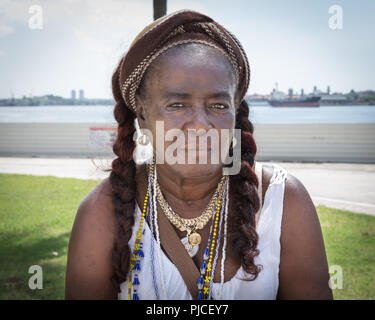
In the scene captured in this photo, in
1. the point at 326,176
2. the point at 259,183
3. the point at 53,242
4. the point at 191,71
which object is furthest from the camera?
the point at 326,176

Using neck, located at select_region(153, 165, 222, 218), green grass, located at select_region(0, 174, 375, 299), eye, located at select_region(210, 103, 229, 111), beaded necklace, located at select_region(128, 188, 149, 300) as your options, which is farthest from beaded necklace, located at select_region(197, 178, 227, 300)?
green grass, located at select_region(0, 174, 375, 299)

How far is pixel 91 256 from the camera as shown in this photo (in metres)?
2.04

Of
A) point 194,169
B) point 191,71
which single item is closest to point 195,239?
point 194,169

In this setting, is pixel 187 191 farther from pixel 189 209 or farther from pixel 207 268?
pixel 207 268

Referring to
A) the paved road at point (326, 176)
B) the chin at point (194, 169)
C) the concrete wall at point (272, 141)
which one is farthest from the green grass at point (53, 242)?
the concrete wall at point (272, 141)

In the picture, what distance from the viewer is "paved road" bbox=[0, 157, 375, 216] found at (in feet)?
26.1

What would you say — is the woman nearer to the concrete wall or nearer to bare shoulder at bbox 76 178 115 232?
bare shoulder at bbox 76 178 115 232

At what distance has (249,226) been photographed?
2.08 meters

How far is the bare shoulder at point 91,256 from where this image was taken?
6.62 feet

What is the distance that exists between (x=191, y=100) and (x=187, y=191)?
1.84 feet

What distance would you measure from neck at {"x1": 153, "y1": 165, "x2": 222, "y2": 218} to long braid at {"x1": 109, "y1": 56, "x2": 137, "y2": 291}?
0.65ft

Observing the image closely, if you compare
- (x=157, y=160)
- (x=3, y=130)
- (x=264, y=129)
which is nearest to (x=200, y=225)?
(x=157, y=160)
